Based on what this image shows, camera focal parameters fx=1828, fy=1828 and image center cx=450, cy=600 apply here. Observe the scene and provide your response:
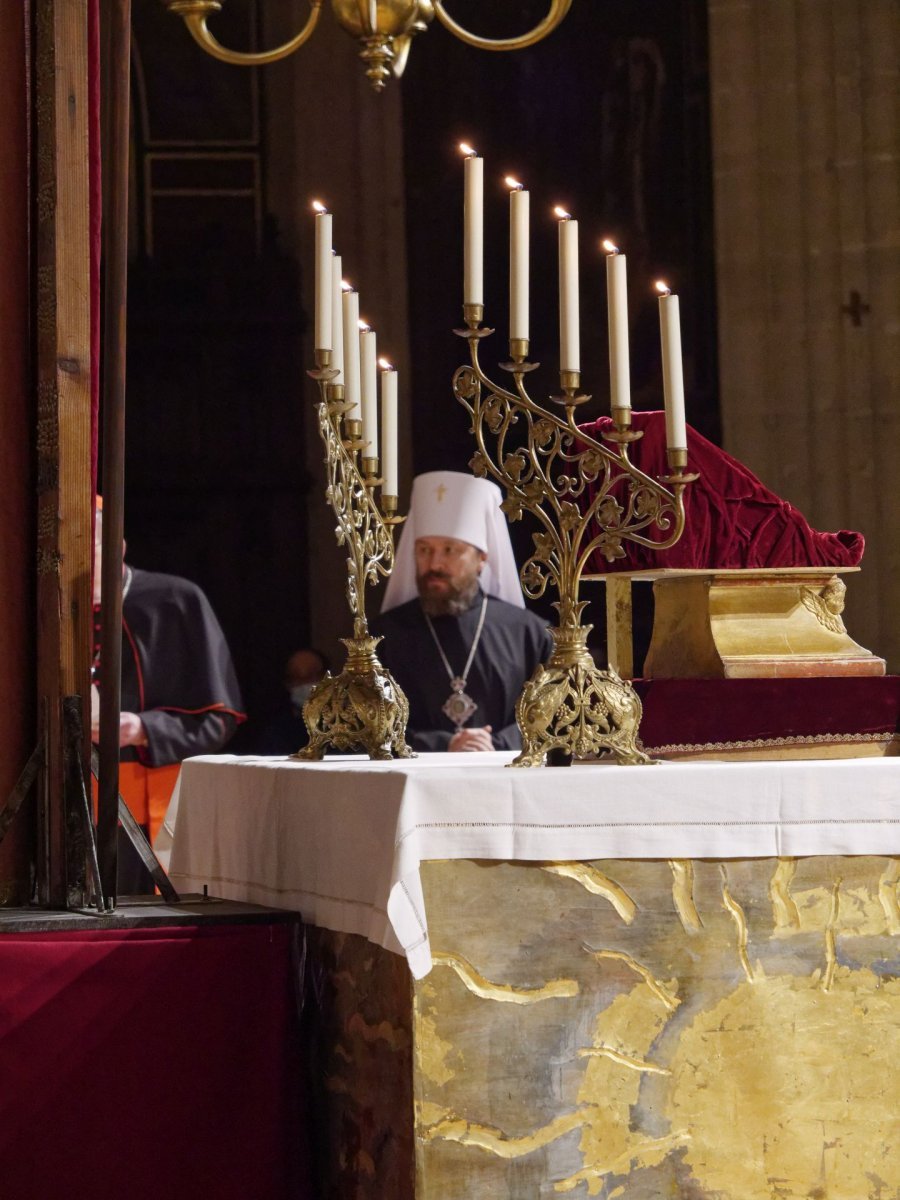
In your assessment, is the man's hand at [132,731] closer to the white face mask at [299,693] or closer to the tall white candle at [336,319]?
the white face mask at [299,693]

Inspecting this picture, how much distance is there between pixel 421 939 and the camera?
8.17 feet

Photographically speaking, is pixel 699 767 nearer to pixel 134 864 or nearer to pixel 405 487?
pixel 134 864

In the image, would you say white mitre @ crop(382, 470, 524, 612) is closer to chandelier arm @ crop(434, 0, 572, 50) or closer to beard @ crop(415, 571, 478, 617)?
beard @ crop(415, 571, 478, 617)

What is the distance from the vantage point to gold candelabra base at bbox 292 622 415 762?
3.19 m

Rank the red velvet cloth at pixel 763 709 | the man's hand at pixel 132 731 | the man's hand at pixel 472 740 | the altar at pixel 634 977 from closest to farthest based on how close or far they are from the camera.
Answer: the altar at pixel 634 977, the red velvet cloth at pixel 763 709, the man's hand at pixel 472 740, the man's hand at pixel 132 731

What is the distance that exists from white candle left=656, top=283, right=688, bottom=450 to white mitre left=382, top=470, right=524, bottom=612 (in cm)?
256

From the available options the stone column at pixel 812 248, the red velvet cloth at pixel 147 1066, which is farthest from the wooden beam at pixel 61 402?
the stone column at pixel 812 248

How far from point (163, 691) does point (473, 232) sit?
330 centimetres

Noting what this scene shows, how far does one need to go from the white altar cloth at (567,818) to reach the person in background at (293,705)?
4814mm

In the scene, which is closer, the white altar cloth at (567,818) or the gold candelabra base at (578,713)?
the white altar cloth at (567,818)

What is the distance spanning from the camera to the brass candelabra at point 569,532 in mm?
2771

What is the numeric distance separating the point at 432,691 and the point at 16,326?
3182 mm

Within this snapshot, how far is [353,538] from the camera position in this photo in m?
3.28

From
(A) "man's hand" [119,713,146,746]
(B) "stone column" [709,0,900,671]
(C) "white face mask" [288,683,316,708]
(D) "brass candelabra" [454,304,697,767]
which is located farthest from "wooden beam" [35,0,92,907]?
(B) "stone column" [709,0,900,671]
